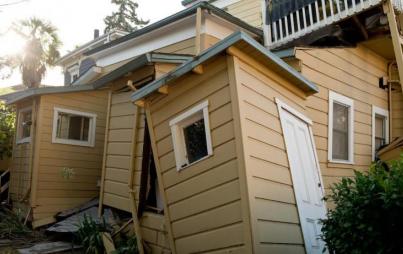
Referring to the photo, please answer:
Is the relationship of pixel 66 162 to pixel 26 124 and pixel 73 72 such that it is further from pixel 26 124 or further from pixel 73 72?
pixel 73 72

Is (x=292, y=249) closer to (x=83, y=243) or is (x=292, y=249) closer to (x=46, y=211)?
Answer: (x=83, y=243)

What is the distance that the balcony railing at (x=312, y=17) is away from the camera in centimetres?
766

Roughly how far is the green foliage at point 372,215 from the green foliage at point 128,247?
3.81m

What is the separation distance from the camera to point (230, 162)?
4.49 meters

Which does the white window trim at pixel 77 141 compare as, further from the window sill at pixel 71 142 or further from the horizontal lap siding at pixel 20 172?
the horizontal lap siding at pixel 20 172

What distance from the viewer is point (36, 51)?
21391 millimetres

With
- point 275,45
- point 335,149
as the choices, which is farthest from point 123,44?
point 335,149

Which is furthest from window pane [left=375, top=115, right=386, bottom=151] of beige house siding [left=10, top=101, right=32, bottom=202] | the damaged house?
beige house siding [left=10, top=101, right=32, bottom=202]

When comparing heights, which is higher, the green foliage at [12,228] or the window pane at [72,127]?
the window pane at [72,127]

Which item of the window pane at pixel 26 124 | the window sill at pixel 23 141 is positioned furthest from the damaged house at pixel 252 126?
the window pane at pixel 26 124

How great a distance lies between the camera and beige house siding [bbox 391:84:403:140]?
9645mm

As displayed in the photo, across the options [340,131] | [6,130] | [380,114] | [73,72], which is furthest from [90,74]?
[380,114]

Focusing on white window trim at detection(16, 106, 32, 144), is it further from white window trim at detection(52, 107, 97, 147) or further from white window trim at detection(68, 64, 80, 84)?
white window trim at detection(68, 64, 80, 84)

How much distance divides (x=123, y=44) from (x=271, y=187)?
9190mm
